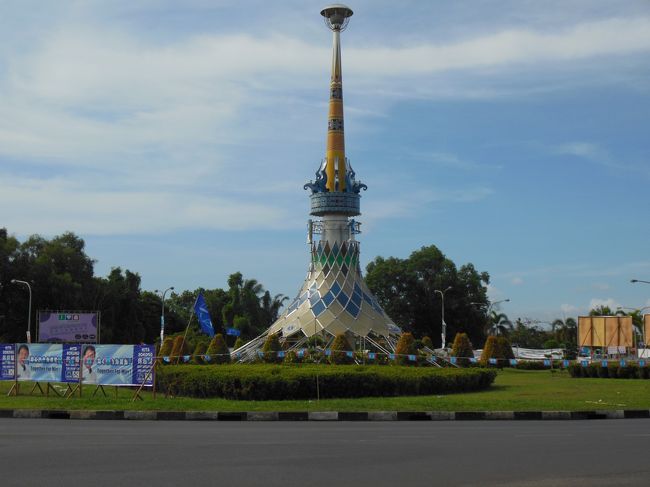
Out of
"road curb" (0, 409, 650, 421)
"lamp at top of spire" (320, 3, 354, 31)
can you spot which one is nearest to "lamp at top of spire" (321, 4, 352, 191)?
"lamp at top of spire" (320, 3, 354, 31)

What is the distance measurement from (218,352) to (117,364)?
18.1 metres

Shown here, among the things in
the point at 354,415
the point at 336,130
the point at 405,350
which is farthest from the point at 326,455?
the point at 336,130

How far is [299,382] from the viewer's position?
21750 mm

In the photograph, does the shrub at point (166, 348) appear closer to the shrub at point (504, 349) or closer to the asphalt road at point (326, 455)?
the shrub at point (504, 349)

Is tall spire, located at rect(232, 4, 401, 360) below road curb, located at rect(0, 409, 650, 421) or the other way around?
the other way around

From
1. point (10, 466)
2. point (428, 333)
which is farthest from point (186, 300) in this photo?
point (10, 466)

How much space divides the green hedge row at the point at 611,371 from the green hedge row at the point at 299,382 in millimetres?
9427

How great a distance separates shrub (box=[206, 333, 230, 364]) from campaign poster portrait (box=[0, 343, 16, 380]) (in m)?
14.0

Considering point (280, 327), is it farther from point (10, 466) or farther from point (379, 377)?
point (10, 466)

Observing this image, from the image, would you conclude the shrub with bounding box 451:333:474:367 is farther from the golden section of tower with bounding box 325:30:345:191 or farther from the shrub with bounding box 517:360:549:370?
the golden section of tower with bounding box 325:30:345:191

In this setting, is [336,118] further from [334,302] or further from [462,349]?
[462,349]

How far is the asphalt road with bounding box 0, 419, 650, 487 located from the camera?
8.83 metres

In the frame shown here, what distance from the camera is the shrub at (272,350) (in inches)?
1523

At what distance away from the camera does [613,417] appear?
57.7 ft
